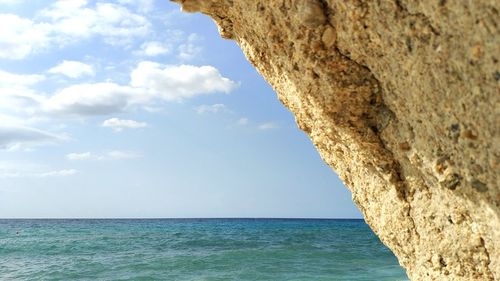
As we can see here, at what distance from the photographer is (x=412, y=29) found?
217 cm

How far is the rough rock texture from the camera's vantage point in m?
2.04

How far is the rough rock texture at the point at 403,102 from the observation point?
6.70ft

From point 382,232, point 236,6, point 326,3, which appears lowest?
point 382,232

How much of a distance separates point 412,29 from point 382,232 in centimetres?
165

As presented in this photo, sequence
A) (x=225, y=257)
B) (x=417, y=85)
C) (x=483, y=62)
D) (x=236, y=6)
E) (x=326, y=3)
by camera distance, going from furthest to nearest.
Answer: (x=225, y=257)
(x=236, y=6)
(x=326, y=3)
(x=417, y=85)
(x=483, y=62)

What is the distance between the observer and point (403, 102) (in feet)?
8.16

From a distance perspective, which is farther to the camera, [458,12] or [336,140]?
[336,140]

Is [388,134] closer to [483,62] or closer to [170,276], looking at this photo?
[483,62]

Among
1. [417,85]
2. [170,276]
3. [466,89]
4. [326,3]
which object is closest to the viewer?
[466,89]

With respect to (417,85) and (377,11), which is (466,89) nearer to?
(417,85)

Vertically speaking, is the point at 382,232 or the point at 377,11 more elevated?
the point at 377,11

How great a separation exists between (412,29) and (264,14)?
1047 mm

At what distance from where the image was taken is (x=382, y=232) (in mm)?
3297

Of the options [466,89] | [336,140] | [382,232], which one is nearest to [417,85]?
[466,89]
